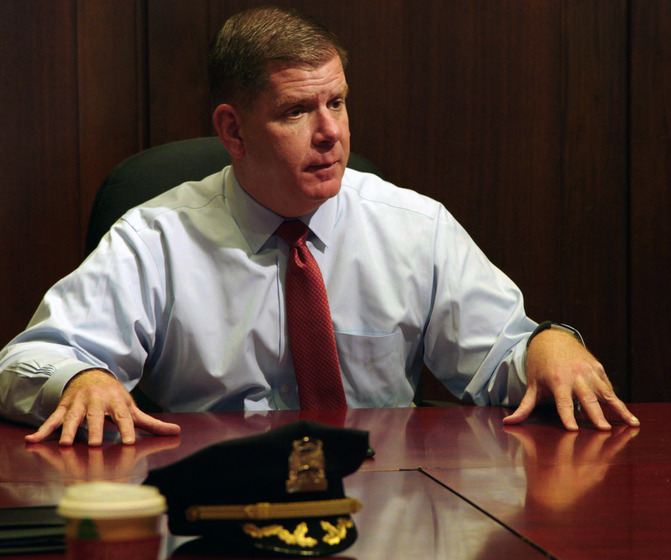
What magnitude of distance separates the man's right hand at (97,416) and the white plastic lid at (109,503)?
2.13 ft

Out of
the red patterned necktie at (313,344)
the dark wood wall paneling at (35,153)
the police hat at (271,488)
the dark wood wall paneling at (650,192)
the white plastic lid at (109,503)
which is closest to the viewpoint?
the white plastic lid at (109,503)

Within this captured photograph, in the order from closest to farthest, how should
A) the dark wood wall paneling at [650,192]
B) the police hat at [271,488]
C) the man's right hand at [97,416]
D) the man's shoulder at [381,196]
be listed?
the police hat at [271,488]
the man's right hand at [97,416]
the man's shoulder at [381,196]
the dark wood wall paneling at [650,192]

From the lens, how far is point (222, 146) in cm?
195

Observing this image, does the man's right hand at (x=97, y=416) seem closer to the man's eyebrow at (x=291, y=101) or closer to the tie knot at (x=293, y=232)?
the tie knot at (x=293, y=232)

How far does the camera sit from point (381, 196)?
1823mm

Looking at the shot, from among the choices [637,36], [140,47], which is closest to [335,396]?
[140,47]

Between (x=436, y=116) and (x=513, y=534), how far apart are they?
1932 millimetres

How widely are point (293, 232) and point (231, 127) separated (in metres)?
0.26

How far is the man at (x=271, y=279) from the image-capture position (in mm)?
1601

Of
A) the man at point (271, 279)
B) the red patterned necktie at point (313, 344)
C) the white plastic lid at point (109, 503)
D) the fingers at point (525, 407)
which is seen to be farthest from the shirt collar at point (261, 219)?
the white plastic lid at point (109, 503)

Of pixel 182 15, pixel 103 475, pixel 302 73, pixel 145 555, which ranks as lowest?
pixel 103 475

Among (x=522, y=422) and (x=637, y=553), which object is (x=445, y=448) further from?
(x=637, y=553)

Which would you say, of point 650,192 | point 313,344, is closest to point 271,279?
point 313,344

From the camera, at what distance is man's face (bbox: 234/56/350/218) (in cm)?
163
